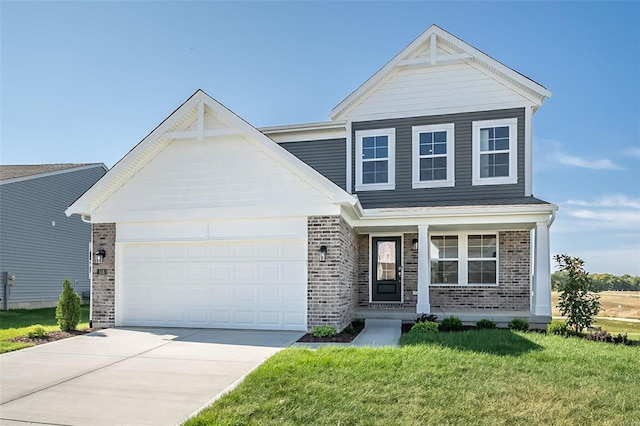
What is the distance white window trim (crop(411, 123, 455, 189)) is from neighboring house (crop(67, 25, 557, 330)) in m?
0.03

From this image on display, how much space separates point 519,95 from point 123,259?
470 inches

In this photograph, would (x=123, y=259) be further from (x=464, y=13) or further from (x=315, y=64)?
(x=464, y=13)

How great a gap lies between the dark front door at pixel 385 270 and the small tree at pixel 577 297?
4.57 m

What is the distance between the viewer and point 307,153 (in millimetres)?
14109

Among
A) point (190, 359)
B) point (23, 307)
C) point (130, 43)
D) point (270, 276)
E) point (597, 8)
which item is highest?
point (597, 8)

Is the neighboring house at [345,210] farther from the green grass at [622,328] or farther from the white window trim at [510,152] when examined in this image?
the green grass at [622,328]

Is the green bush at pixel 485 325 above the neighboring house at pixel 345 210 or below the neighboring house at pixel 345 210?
below

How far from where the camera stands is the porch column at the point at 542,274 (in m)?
10.8

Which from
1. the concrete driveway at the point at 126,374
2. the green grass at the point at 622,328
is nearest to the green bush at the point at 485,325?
the green grass at the point at 622,328

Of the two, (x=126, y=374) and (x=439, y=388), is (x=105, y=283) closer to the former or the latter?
(x=126, y=374)

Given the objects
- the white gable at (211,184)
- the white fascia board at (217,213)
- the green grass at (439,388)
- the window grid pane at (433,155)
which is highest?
the window grid pane at (433,155)

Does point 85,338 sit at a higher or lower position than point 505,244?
lower

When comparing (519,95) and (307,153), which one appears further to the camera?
(307,153)

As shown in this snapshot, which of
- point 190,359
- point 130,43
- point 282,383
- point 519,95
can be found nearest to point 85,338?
point 190,359
